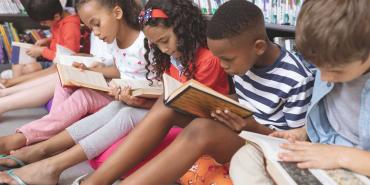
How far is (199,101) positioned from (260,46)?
0.81ft

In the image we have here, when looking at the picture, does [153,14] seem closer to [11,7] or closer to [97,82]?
[97,82]

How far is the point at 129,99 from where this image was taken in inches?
53.9

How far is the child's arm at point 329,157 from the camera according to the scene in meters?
0.78

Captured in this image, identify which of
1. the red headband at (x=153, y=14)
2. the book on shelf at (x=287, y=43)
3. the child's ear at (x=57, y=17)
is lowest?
the book on shelf at (x=287, y=43)

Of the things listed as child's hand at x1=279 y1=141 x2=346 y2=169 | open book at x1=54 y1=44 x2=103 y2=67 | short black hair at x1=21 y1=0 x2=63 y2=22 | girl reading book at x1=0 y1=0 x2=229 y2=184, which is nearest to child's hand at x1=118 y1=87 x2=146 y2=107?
girl reading book at x1=0 y1=0 x2=229 y2=184

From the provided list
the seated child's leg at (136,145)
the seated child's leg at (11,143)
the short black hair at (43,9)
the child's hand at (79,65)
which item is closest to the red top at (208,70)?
the seated child's leg at (136,145)

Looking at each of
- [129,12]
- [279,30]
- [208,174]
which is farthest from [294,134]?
[129,12]

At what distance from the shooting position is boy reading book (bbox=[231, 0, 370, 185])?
0.77 meters

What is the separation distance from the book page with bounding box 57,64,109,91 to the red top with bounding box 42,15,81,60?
46 cm

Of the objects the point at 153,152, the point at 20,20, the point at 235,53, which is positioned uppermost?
the point at 235,53

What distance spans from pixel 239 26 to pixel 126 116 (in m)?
0.51

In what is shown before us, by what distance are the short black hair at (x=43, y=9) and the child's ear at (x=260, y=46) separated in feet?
4.39

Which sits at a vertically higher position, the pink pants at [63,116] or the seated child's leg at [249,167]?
the seated child's leg at [249,167]

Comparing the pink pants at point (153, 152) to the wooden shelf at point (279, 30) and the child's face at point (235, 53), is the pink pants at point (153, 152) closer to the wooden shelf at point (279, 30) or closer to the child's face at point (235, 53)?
the child's face at point (235, 53)
